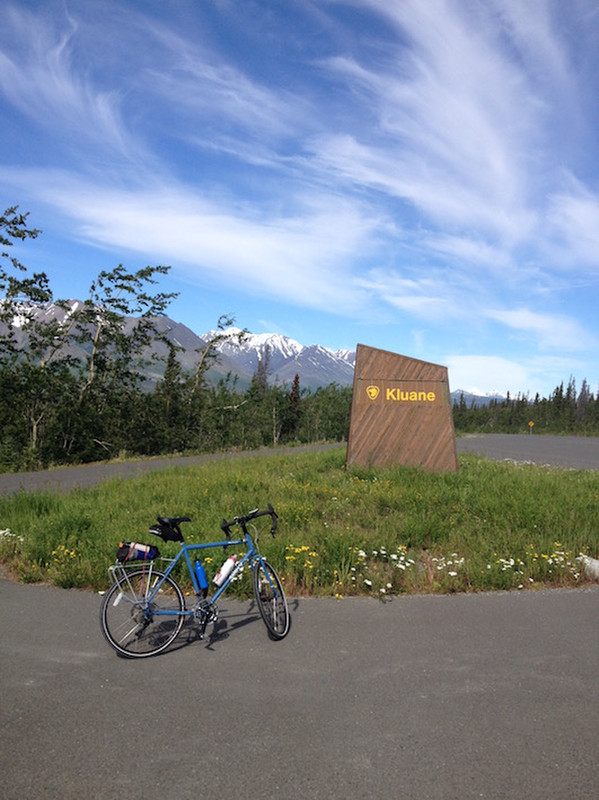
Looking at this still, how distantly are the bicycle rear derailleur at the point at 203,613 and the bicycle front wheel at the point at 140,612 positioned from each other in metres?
0.13

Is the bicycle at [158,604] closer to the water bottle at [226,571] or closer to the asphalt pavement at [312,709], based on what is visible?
the water bottle at [226,571]

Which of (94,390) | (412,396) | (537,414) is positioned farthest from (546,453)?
(537,414)

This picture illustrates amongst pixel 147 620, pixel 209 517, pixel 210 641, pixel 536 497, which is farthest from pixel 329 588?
pixel 536 497

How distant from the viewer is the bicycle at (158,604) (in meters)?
4.43

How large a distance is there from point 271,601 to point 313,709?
134 cm

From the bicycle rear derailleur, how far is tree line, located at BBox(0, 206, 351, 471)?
15.4 m

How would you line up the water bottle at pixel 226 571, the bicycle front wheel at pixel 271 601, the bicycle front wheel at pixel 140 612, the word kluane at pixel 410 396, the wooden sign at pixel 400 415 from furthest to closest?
1. the word kluane at pixel 410 396
2. the wooden sign at pixel 400 415
3. the water bottle at pixel 226 571
4. the bicycle front wheel at pixel 271 601
5. the bicycle front wheel at pixel 140 612

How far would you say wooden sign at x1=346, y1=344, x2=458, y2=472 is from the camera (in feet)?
43.4

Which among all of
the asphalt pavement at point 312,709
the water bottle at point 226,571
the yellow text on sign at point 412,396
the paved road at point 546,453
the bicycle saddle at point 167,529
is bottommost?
the asphalt pavement at point 312,709

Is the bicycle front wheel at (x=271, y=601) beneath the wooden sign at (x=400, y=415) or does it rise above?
beneath

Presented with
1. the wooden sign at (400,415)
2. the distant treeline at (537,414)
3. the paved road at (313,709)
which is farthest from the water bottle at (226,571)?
the distant treeline at (537,414)

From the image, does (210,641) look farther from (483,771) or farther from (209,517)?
(209,517)

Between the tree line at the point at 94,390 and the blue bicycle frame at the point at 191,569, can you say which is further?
the tree line at the point at 94,390

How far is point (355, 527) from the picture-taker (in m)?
7.91
